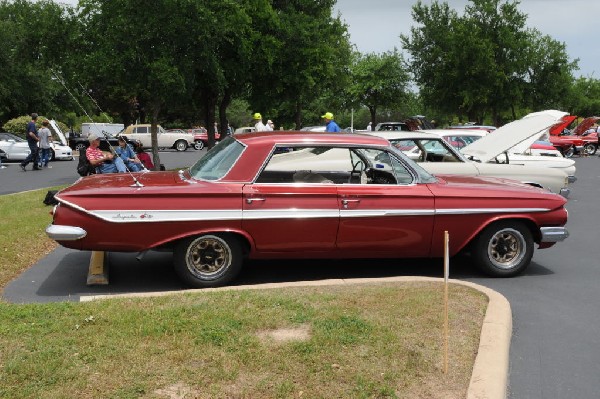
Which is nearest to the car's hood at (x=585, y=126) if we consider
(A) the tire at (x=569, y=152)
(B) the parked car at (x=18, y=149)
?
(A) the tire at (x=569, y=152)

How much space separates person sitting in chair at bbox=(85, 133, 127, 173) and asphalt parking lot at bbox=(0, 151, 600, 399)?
10.7 ft

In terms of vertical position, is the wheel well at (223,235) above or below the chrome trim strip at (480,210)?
below

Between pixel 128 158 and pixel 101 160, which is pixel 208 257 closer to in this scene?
pixel 101 160

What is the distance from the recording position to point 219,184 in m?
6.16

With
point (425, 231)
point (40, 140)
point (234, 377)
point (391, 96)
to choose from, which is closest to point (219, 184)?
point (425, 231)

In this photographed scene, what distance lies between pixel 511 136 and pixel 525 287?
15.8 feet

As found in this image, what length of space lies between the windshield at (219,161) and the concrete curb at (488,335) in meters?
1.18

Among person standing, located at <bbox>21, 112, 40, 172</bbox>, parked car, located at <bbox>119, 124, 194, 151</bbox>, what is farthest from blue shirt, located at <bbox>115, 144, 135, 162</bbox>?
parked car, located at <bbox>119, 124, 194, 151</bbox>

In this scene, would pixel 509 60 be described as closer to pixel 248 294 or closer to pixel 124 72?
pixel 124 72

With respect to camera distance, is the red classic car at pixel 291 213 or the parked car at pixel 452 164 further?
the parked car at pixel 452 164

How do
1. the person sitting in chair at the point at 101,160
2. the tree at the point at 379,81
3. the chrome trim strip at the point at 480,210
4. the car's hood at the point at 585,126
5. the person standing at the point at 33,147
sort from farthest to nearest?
1. the tree at the point at 379,81
2. the car's hood at the point at 585,126
3. the person standing at the point at 33,147
4. the person sitting in chair at the point at 101,160
5. the chrome trim strip at the point at 480,210

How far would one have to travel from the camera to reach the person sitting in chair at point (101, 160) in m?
10.8

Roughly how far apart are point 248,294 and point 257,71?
48.1ft

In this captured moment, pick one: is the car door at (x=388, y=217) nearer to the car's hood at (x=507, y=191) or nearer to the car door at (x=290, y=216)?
the car door at (x=290, y=216)
